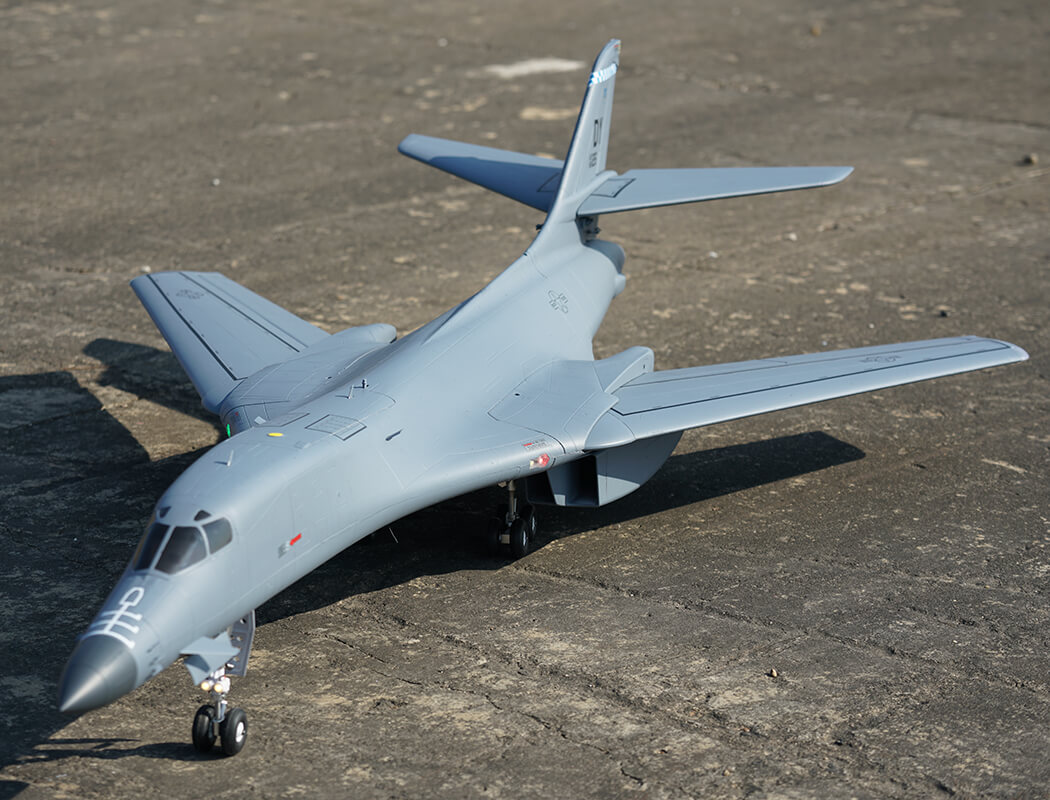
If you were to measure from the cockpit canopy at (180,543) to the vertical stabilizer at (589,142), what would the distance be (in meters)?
7.34

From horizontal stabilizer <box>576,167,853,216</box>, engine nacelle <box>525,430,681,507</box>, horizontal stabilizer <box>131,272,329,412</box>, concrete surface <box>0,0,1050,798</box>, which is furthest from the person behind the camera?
horizontal stabilizer <box>576,167,853,216</box>

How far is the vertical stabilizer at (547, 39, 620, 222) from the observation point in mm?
16219

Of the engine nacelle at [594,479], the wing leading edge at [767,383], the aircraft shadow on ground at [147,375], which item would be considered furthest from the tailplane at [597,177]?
the aircraft shadow on ground at [147,375]

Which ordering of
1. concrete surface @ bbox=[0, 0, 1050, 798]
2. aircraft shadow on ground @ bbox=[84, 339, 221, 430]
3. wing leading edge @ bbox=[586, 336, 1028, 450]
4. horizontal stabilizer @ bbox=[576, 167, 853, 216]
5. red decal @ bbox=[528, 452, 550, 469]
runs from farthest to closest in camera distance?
aircraft shadow on ground @ bbox=[84, 339, 221, 430] → horizontal stabilizer @ bbox=[576, 167, 853, 216] → wing leading edge @ bbox=[586, 336, 1028, 450] → red decal @ bbox=[528, 452, 550, 469] → concrete surface @ bbox=[0, 0, 1050, 798]

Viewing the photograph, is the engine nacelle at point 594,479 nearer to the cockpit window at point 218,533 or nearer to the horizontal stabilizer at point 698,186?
the horizontal stabilizer at point 698,186

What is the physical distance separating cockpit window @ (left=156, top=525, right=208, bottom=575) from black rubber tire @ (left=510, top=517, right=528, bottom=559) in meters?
4.14

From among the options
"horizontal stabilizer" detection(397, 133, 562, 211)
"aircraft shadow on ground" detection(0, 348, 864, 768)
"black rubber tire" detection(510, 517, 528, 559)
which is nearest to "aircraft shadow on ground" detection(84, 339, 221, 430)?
"aircraft shadow on ground" detection(0, 348, 864, 768)

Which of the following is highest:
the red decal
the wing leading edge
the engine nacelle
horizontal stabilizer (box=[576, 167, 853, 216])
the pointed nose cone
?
horizontal stabilizer (box=[576, 167, 853, 216])

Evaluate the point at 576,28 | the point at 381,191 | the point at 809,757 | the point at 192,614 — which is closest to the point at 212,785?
the point at 192,614

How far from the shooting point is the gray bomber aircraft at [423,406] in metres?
9.88

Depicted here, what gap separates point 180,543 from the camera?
9.84 m

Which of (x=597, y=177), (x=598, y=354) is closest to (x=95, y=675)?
(x=597, y=177)

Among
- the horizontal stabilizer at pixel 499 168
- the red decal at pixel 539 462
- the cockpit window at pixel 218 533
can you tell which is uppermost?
the horizontal stabilizer at pixel 499 168

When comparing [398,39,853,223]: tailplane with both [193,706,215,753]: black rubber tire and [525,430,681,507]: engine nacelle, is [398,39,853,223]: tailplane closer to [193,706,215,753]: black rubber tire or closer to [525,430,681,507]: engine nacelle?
[525,430,681,507]: engine nacelle
